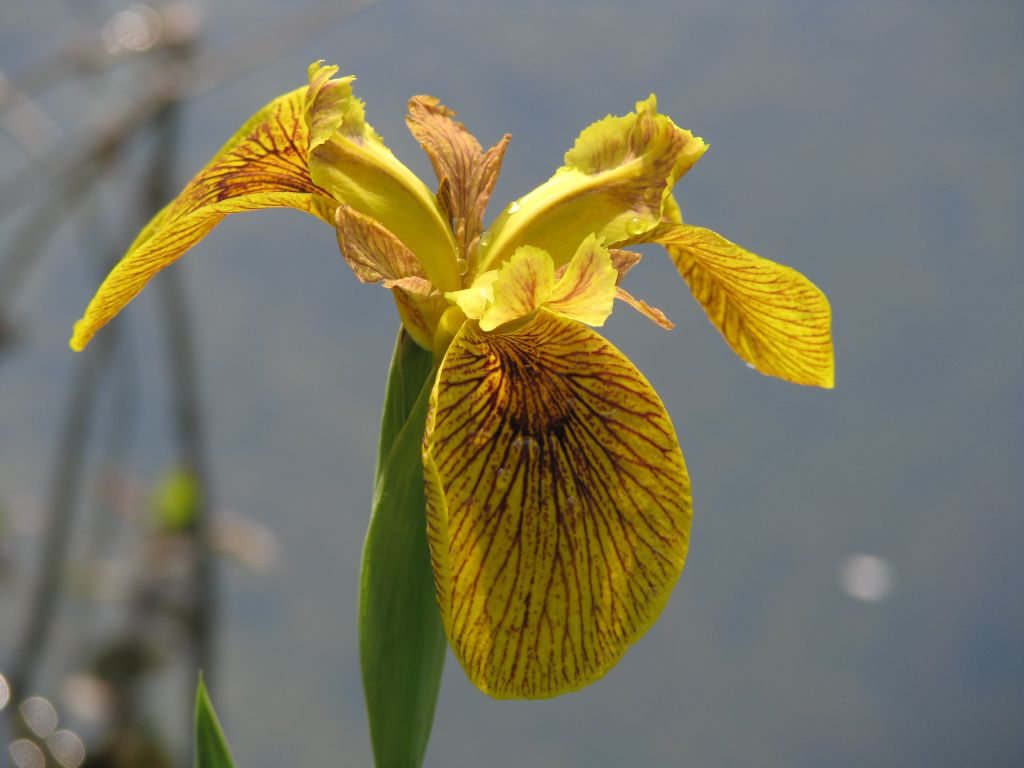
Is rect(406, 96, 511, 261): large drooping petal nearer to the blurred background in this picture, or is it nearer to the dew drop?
the dew drop

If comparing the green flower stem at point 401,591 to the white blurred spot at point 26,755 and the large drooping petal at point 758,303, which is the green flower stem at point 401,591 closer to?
the large drooping petal at point 758,303

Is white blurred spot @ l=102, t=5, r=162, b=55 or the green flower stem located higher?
white blurred spot @ l=102, t=5, r=162, b=55

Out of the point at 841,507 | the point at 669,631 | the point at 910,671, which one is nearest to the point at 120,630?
the point at 669,631

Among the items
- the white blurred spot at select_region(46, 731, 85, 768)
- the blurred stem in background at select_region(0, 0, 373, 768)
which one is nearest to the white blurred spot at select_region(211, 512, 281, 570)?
the blurred stem in background at select_region(0, 0, 373, 768)

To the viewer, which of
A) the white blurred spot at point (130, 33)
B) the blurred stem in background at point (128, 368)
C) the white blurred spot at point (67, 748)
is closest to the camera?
the blurred stem in background at point (128, 368)

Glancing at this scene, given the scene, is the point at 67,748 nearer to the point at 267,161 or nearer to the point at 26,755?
the point at 26,755

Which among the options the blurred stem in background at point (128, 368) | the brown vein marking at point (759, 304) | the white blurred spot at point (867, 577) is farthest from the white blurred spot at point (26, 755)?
the white blurred spot at point (867, 577)
